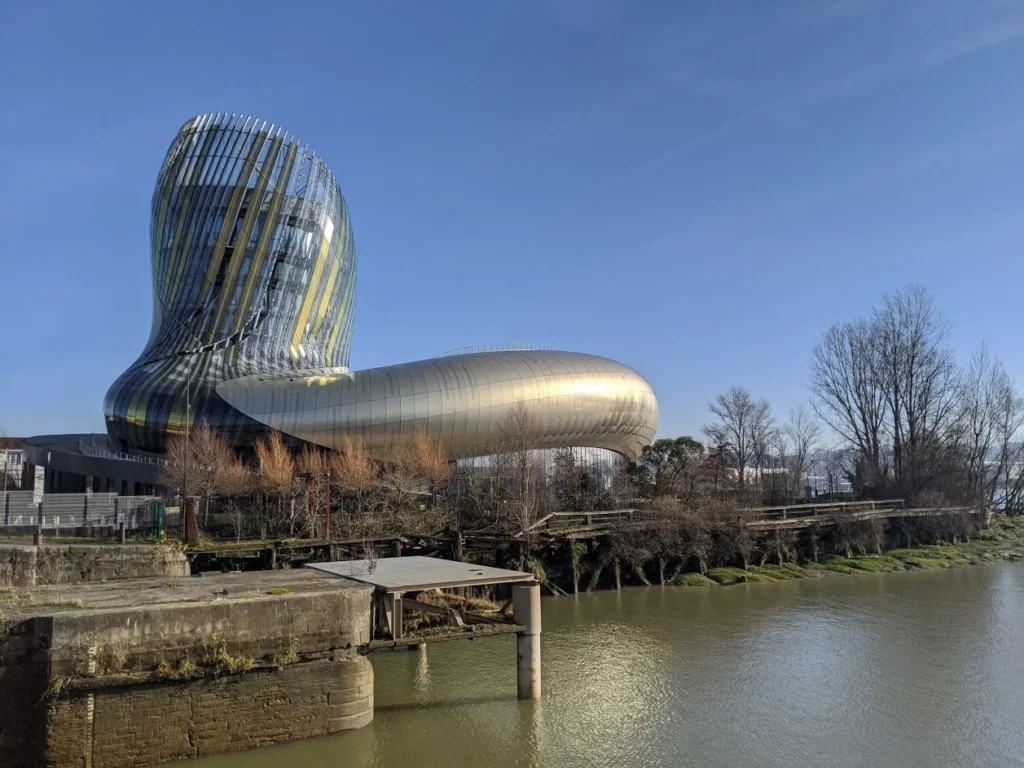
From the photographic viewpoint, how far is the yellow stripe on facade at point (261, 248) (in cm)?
5153

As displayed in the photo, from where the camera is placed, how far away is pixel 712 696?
14.3 metres

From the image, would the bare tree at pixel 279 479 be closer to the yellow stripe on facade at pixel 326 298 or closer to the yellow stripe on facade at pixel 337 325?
the yellow stripe on facade at pixel 326 298

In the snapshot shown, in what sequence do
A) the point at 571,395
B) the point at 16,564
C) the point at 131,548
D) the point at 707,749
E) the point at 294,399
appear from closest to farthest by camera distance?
the point at 707,749
the point at 16,564
the point at 131,548
the point at 294,399
the point at 571,395

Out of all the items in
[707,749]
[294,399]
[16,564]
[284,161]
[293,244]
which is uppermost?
[284,161]

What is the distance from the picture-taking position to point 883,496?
46.9 metres

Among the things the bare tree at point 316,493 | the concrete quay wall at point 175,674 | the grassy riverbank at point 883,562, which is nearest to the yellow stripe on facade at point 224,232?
the bare tree at point 316,493

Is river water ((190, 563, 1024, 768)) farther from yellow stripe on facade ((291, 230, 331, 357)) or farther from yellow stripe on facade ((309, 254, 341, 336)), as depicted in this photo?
yellow stripe on facade ((309, 254, 341, 336))

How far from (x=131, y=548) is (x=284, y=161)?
43206mm

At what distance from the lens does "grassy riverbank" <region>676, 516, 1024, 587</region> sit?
29.8 m

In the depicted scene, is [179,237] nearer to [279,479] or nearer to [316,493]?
[279,479]

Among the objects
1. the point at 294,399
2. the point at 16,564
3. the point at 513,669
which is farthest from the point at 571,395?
the point at 16,564

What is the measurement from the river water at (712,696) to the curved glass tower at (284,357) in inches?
791

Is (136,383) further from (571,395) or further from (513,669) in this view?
(513,669)

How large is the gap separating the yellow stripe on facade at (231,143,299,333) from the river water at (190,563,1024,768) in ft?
121
